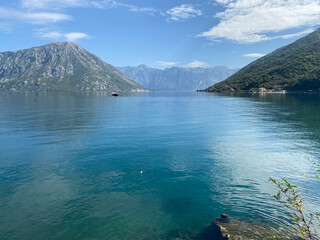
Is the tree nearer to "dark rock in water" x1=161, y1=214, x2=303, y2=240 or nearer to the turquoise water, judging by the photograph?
the turquoise water

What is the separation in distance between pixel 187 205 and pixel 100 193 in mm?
10309

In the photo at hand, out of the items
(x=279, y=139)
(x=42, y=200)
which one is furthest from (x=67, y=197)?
(x=279, y=139)

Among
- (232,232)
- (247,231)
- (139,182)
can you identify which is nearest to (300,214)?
(247,231)

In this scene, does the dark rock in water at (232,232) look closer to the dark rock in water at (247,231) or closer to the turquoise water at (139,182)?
the dark rock in water at (247,231)

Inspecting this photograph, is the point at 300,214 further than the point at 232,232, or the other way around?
the point at 300,214

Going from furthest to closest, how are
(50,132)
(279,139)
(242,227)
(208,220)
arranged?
1. (50,132)
2. (279,139)
3. (208,220)
4. (242,227)

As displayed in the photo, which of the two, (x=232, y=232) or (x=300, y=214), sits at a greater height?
(x=232, y=232)

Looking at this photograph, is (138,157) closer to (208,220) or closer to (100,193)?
(100,193)

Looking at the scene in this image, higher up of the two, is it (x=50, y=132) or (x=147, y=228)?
(x=50, y=132)

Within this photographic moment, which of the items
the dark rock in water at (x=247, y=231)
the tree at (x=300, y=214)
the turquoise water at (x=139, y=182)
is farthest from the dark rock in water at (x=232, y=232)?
the tree at (x=300, y=214)

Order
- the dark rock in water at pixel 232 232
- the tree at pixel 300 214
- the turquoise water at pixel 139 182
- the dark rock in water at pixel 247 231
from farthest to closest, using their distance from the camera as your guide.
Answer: the turquoise water at pixel 139 182
the dark rock in water at pixel 232 232
the dark rock in water at pixel 247 231
the tree at pixel 300 214

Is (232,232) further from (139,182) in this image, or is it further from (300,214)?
(139,182)

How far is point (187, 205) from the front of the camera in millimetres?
22906

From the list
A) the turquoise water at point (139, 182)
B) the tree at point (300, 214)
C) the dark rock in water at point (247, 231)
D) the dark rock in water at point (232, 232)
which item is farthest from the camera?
the turquoise water at point (139, 182)
